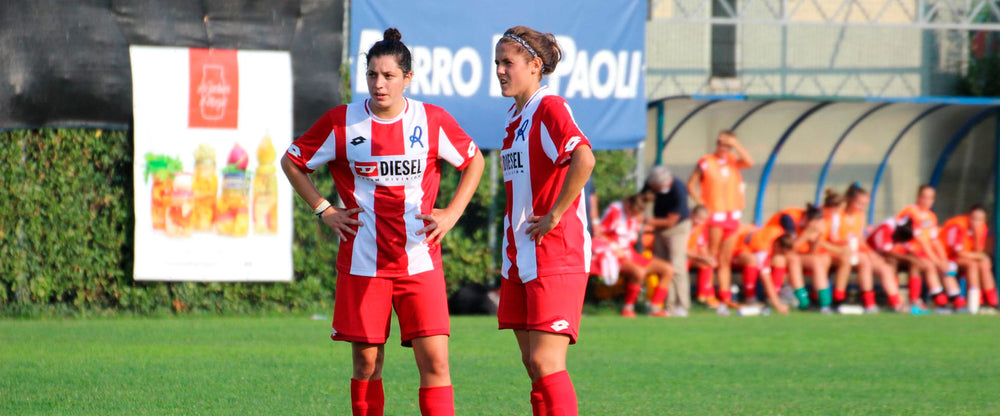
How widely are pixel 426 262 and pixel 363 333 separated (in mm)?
388

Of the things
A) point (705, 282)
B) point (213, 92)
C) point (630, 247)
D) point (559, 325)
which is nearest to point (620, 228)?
point (630, 247)

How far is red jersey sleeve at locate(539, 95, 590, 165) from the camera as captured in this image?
444cm

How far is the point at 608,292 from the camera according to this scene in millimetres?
13336

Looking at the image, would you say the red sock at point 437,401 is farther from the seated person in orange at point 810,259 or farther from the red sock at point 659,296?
the seated person in orange at point 810,259

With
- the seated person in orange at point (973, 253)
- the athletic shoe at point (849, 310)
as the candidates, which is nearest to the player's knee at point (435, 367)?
the athletic shoe at point (849, 310)

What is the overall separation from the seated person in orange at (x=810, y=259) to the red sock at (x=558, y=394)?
9.87 m

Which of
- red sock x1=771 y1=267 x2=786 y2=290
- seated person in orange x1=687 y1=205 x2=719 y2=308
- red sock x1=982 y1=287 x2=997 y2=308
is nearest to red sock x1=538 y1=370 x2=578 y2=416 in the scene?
seated person in orange x1=687 y1=205 x2=719 y2=308

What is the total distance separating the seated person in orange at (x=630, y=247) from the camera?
12766 mm

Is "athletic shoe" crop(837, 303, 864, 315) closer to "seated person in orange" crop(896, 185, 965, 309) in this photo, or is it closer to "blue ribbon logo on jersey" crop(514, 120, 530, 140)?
"seated person in orange" crop(896, 185, 965, 309)

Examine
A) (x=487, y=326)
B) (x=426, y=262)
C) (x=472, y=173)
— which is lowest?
(x=487, y=326)

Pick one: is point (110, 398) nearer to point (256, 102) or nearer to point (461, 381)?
point (461, 381)

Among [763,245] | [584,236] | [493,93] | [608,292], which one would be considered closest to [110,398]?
[584,236]

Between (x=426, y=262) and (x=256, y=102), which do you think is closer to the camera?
(x=426, y=262)

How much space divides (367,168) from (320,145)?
229 mm
